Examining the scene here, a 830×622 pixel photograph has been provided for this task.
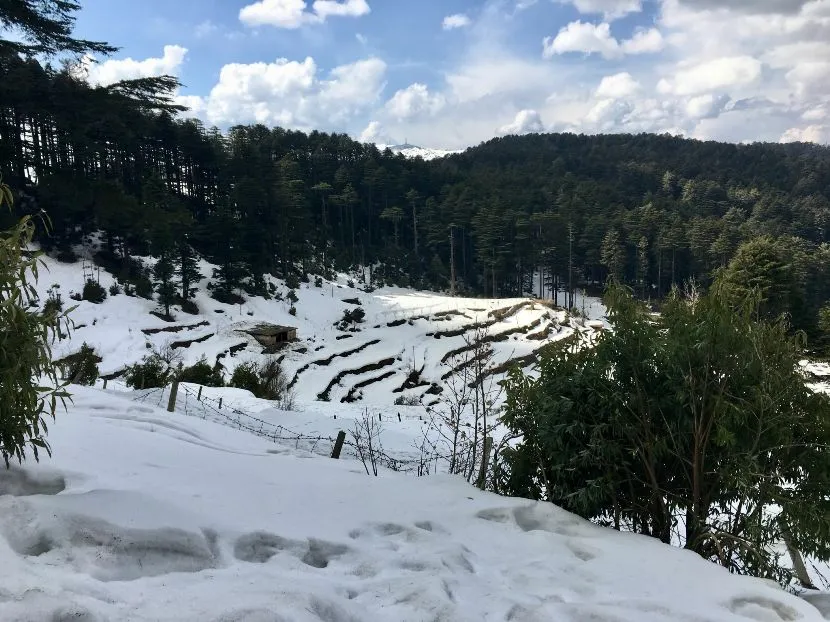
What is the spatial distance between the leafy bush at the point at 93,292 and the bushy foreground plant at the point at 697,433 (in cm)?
2409

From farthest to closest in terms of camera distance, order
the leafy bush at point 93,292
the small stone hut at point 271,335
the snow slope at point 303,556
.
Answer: the small stone hut at point 271,335 → the leafy bush at point 93,292 → the snow slope at point 303,556

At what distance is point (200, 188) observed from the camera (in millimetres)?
39000

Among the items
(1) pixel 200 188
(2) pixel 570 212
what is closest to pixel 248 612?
(1) pixel 200 188

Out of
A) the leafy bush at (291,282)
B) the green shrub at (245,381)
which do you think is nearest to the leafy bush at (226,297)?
the leafy bush at (291,282)

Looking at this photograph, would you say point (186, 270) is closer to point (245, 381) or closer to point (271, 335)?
point (271, 335)

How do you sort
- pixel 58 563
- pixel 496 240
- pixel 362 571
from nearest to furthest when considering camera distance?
pixel 58 563, pixel 362 571, pixel 496 240

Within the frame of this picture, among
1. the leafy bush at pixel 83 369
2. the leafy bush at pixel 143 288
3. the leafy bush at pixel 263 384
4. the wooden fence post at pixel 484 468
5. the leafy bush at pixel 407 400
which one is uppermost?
the leafy bush at pixel 143 288

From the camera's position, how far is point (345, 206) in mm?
54250

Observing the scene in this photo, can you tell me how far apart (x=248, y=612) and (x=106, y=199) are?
9030 mm

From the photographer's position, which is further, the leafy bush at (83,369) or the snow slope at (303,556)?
the leafy bush at (83,369)

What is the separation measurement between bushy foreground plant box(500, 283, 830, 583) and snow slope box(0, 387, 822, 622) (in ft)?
2.02

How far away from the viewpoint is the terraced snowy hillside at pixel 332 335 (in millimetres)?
21047

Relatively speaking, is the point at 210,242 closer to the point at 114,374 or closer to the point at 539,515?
the point at 114,374

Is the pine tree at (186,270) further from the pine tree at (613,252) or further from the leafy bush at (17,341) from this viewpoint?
the pine tree at (613,252)
